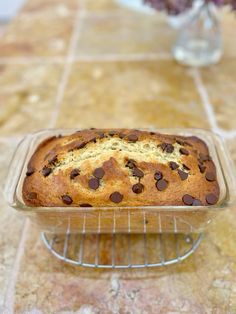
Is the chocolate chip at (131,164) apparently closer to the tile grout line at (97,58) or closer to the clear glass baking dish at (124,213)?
the clear glass baking dish at (124,213)

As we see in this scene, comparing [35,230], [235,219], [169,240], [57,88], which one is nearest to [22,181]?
[35,230]

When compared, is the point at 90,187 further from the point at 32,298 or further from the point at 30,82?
the point at 30,82

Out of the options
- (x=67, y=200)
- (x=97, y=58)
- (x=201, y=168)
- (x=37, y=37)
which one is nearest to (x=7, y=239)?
(x=67, y=200)

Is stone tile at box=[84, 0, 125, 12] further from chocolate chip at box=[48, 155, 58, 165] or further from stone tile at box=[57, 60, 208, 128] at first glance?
chocolate chip at box=[48, 155, 58, 165]

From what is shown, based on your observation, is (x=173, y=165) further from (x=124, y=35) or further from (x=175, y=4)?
(x=124, y=35)

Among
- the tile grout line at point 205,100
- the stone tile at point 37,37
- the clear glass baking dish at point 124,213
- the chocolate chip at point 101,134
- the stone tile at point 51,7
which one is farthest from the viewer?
the stone tile at point 51,7

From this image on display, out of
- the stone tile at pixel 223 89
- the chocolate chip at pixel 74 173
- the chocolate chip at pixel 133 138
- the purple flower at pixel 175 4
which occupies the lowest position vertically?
the stone tile at pixel 223 89

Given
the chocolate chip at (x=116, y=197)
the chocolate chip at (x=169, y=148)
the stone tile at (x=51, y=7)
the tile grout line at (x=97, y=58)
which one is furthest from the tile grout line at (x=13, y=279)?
the stone tile at (x=51, y=7)

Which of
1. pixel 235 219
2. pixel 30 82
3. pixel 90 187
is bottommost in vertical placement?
pixel 30 82
